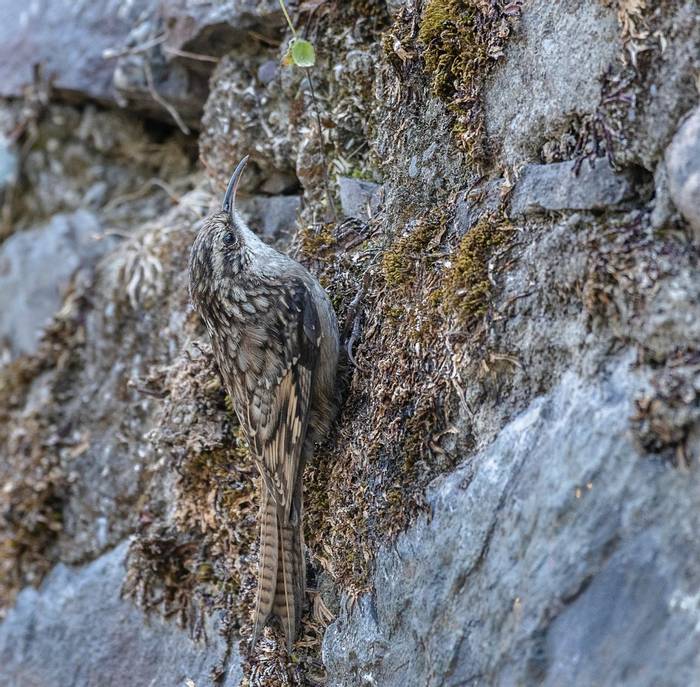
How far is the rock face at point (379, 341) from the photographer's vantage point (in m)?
2.36

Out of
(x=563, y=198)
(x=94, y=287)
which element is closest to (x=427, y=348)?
(x=563, y=198)

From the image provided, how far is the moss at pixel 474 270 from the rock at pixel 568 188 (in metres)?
0.09

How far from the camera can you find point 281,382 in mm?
3818

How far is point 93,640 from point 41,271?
2.32 meters

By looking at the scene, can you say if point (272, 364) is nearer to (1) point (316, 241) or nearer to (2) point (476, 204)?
(1) point (316, 241)

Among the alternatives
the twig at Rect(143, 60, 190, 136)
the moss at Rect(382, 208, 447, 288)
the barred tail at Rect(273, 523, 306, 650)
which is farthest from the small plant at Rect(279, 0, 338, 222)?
the barred tail at Rect(273, 523, 306, 650)

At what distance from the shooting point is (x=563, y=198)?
9.10 ft

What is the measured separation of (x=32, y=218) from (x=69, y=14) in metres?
1.30

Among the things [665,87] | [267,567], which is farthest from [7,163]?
[665,87]

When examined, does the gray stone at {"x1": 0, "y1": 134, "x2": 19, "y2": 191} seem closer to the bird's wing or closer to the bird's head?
the bird's head

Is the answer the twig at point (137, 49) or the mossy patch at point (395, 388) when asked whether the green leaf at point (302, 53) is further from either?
the twig at point (137, 49)

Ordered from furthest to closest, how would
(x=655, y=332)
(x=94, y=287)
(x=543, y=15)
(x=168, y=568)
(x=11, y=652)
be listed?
(x=94, y=287), (x=11, y=652), (x=168, y=568), (x=543, y=15), (x=655, y=332)

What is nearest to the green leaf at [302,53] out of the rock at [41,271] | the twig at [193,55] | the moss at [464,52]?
the moss at [464,52]

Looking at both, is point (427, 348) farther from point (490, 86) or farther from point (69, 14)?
point (69, 14)
